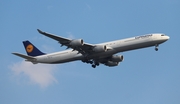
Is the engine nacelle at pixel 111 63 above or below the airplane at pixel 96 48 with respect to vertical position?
below

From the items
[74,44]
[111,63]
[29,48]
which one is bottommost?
[111,63]

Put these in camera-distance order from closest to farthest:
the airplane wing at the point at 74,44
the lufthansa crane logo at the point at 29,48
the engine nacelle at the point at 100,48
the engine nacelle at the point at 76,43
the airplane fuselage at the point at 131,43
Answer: the airplane wing at the point at 74,44
the engine nacelle at the point at 76,43
the airplane fuselage at the point at 131,43
the engine nacelle at the point at 100,48
the lufthansa crane logo at the point at 29,48

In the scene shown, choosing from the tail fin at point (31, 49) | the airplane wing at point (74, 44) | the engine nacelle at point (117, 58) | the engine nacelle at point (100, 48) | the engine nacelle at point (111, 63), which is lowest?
the engine nacelle at point (111, 63)

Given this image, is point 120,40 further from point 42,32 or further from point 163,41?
point 42,32

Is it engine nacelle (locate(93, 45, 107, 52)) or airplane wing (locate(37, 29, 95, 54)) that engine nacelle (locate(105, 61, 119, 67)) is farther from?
engine nacelle (locate(93, 45, 107, 52))

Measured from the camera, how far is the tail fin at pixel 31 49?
3076 inches

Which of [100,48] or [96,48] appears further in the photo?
[96,48]

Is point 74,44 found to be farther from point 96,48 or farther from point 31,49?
point 31,49

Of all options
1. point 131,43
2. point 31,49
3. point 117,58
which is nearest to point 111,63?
point 117,58

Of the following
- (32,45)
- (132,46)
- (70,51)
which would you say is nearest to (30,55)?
(32,45)

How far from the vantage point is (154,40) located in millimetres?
67000

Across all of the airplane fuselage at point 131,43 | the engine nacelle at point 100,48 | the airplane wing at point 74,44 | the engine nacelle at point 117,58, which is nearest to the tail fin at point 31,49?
the airplane fuselage at point 131,43

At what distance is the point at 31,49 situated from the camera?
79.5 m

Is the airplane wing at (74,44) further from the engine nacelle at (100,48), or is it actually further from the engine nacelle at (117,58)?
the engine nacelle at (117,58)
